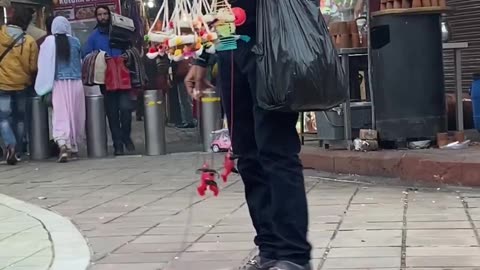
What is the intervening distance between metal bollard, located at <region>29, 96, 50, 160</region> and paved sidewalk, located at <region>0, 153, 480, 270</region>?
7.22 ft

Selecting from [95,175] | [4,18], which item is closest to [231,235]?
[95,175]

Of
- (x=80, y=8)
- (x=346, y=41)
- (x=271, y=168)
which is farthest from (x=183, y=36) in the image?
(x=80, y=8)

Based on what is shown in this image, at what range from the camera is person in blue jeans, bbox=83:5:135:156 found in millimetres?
10969

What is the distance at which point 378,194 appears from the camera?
6.50 metres

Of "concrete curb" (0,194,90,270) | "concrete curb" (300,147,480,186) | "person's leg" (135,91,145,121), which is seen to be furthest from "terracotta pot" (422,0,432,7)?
"person's leg" (135,91,145,121)

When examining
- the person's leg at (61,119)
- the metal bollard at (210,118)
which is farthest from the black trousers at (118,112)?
the metal bollard at (210,118)

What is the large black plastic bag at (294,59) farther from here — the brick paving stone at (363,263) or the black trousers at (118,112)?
the black trousers at (118,112)

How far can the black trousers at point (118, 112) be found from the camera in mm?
11047

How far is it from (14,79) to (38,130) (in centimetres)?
79

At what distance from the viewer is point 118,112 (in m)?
11.1

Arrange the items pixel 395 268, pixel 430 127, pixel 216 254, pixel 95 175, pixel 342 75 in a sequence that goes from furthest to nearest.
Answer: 1. pixel 95 175
2. pixel 430 127
3. pixel 216 254
4. pixel 395 268
5. pixel 342 75

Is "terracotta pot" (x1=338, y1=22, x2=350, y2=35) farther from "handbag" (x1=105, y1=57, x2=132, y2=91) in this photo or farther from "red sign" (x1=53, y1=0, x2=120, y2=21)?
"red sign" (x1=53, y1=0, x2=120, y2=21)

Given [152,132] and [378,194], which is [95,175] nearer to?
[152,132]

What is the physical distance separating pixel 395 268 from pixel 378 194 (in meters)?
2.49
